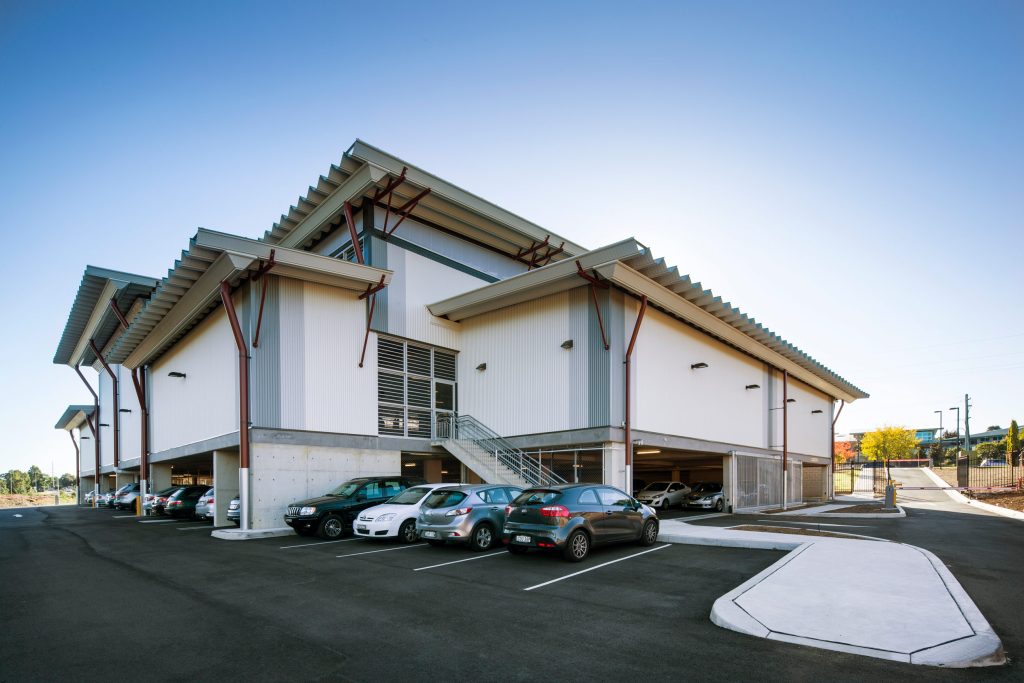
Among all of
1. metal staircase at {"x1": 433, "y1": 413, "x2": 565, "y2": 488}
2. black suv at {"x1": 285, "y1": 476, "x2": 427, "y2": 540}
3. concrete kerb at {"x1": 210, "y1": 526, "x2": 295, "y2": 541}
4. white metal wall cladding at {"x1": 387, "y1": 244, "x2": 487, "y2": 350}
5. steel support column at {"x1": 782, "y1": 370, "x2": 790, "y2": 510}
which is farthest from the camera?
steel support column at {"x1": 782, "y1": 370, "x2": 790, "y2": 510}

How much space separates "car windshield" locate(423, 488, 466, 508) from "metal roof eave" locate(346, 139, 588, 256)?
11804mm

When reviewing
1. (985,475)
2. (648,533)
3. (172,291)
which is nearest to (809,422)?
(985,475)

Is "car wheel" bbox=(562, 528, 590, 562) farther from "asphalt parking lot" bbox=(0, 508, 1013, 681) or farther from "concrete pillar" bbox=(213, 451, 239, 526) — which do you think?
"concrete pillar" bbox=(213, 451, 239, 526)

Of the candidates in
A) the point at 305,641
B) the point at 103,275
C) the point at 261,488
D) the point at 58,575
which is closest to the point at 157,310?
the point at 261,488

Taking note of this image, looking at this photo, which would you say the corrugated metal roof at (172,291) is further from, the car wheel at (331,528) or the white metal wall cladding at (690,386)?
the white metal wall cladding at (690,386)

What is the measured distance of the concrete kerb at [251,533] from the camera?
16.0 metres

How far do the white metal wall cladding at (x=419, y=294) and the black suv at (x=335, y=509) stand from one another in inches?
267

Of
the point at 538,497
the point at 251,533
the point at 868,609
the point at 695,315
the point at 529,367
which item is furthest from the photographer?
the point at 695,315

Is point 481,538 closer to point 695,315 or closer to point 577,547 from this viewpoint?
point 577,547

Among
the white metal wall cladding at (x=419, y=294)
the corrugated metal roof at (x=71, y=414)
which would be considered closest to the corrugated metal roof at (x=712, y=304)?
the white metal wall cladding at (x=419, y=294)

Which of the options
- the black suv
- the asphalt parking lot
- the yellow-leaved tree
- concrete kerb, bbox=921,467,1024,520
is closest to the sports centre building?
the black suv

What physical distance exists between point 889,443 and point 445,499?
68.1 metres

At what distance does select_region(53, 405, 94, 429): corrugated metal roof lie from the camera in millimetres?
45469

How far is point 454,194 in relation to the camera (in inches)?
887
